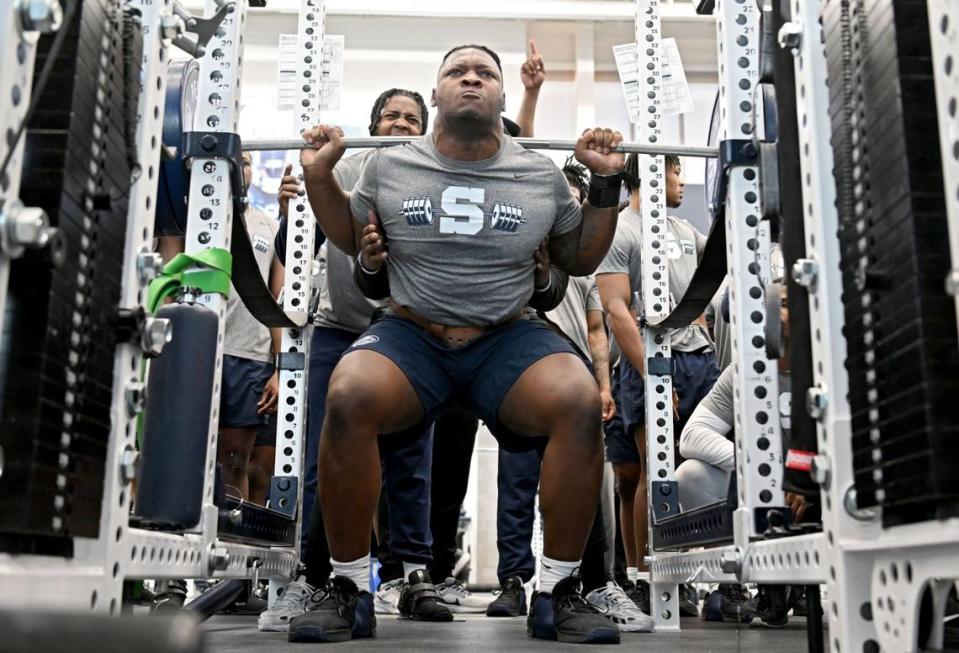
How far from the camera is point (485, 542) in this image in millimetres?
6379

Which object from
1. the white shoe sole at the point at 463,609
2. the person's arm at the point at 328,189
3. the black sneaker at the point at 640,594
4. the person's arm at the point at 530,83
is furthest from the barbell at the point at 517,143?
the white shoe sole at the point at 463,609

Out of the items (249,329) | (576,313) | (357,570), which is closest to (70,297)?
(357,570)

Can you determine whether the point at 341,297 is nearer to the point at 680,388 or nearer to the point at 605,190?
the point at 605,190

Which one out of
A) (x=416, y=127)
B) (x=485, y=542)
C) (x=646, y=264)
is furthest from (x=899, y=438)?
(x=485, y=542)

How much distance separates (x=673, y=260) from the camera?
321 centimetres

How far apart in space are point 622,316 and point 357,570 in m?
1.44

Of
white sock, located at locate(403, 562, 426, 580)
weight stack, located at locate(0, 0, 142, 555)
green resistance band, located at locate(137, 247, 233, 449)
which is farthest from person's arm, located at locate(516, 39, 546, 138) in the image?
weight stack, located at locate(0, 0, 142, 555)

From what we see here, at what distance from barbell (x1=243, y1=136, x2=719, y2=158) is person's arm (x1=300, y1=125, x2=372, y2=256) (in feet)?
0.35

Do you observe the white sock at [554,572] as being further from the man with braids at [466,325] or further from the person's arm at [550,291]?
the person's arm at [550,291]

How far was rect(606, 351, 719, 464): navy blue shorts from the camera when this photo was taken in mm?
3135

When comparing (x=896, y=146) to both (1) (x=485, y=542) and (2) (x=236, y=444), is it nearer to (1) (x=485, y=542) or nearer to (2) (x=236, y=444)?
(2) (x=236, y=444)

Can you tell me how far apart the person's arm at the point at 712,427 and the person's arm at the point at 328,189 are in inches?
41.8

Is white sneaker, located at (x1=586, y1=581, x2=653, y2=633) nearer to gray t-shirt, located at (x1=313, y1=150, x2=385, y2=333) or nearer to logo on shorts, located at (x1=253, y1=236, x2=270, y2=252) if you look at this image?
gray t-shirt, located at (x1=313, y1=150, x2=385, y2=333)

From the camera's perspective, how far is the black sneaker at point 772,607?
1.79 meters
